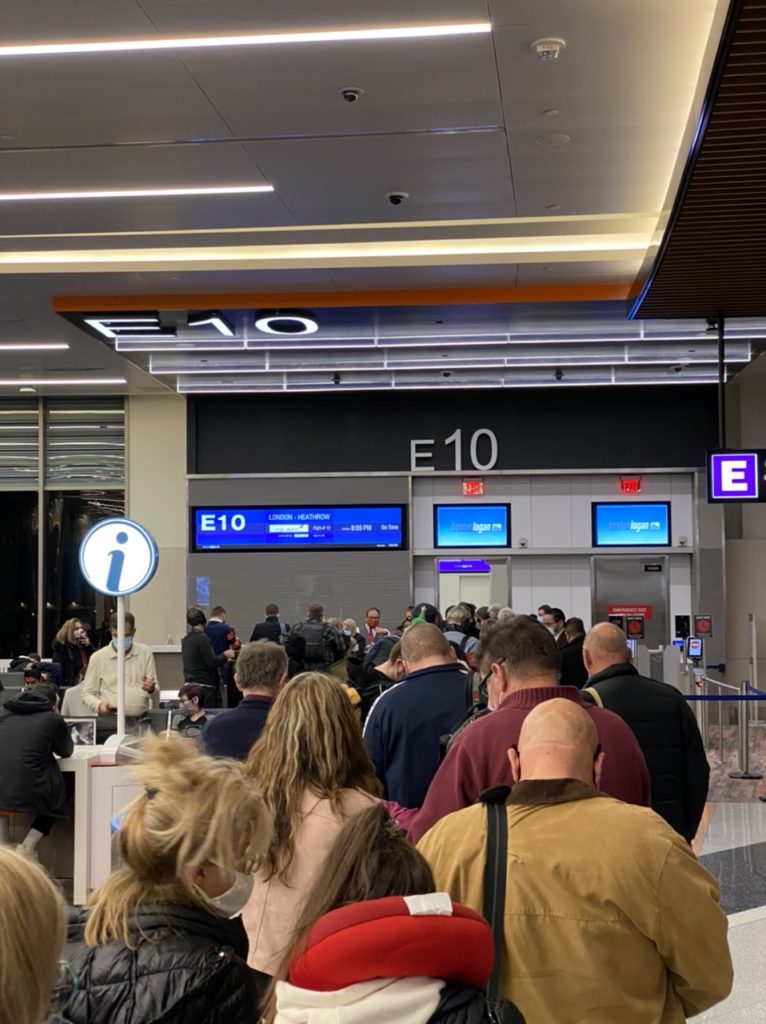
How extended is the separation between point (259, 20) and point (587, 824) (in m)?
4.91

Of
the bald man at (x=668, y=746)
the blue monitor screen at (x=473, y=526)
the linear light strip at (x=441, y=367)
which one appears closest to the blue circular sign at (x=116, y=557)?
the bald man at (x=668, y=746)

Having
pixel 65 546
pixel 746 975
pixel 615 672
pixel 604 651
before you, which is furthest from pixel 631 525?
pixel 615 672

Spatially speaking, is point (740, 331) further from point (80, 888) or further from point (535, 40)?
point (80, 888)

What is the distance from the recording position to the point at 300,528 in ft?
55.9

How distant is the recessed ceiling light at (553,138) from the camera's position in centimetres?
787

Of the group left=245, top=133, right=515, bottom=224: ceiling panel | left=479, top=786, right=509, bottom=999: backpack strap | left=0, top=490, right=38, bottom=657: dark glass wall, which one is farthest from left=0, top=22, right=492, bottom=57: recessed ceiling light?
left=0, top=490, right=38, bottom=657: dark glass wall

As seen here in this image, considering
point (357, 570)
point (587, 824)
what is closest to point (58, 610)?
point (357, 570)

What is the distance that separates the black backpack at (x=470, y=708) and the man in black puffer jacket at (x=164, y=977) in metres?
2.51

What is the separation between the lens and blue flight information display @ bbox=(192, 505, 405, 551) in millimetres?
16969

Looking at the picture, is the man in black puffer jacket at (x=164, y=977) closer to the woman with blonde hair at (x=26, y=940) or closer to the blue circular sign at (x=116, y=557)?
the woman with blonde hair at (x=26, y=940)

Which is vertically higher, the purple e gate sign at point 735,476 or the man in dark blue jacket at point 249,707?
the purple e gate sign at point 735,476

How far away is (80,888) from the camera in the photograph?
7141 millimetres

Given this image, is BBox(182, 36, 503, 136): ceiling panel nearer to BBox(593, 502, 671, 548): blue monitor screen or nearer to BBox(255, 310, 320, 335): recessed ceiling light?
BBox(255, 310, 320, 335): recessed ceiling light

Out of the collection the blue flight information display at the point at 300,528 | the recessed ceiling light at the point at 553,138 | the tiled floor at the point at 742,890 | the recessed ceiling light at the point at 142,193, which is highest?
the recessed ceiling light at the point at 142,193
